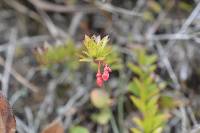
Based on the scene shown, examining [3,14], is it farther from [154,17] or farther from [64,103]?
[154,17]

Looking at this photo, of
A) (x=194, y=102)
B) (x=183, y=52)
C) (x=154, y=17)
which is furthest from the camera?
(x=154, y=17)

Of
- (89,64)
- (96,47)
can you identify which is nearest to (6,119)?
(96,47)

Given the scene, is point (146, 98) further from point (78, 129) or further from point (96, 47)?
point (96, 47)

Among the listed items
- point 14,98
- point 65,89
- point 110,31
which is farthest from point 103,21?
point 14,98

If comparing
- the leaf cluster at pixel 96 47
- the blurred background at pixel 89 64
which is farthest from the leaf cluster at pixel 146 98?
the leaf cluster at pixel 96 47

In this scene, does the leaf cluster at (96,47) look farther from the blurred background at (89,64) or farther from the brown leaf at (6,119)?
the blurred background at (89,64)

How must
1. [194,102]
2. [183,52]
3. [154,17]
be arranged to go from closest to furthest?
[194,102], [183,52], [154,17]
